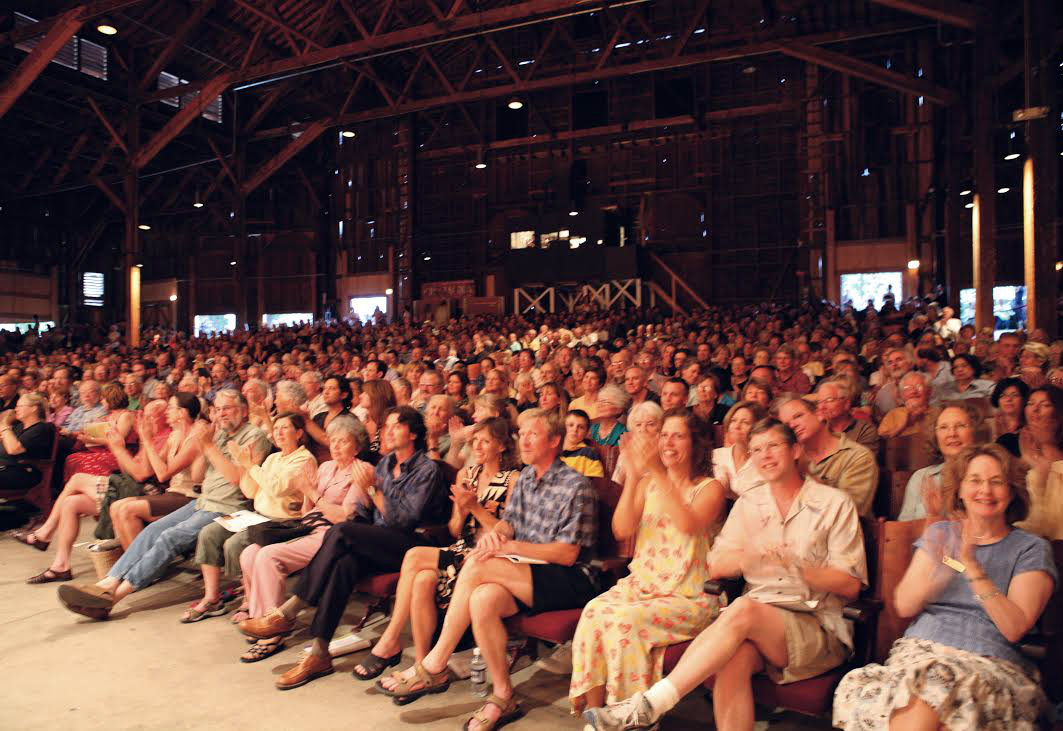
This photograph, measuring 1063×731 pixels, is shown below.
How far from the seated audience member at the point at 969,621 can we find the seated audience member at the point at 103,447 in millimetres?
4848

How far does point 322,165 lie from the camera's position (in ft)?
75.6

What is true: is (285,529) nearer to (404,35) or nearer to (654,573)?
(654,573)

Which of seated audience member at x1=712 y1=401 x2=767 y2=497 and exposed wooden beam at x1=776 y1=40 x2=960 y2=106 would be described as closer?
seated audience member at x1=712 y1=401 x2=767 y2=497

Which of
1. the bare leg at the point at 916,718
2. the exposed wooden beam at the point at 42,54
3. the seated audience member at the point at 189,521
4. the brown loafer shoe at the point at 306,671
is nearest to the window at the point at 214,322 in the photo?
the exposed wooden beam at the point at 42,54

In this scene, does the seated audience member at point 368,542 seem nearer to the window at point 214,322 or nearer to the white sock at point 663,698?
the white sock at point 663,698

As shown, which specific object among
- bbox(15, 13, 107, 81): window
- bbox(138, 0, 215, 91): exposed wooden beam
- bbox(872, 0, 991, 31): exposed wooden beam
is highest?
bbox(15, 13, 107, 81): window

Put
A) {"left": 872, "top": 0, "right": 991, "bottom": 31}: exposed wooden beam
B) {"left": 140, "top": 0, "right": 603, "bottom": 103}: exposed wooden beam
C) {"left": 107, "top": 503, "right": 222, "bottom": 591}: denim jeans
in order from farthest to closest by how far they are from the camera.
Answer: {"left": 140, "top": 0, "right": 603, "bottom": 103}: exposed wooden beam
{"left": 872, "top": 0, "right": 991, "bottom": 31}: exposed wooden beam
{"left": 107, "top": 503, "right": 222, "bottom": 591}: denim jeans

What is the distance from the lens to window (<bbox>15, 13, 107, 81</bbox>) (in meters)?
16.3

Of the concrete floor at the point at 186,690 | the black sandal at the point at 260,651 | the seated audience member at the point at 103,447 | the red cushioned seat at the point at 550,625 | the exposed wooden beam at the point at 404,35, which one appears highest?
the exposed wooden beam at the point at 404,35

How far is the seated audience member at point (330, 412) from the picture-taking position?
185 inches

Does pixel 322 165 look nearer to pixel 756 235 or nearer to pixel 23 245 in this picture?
pixel 23 245

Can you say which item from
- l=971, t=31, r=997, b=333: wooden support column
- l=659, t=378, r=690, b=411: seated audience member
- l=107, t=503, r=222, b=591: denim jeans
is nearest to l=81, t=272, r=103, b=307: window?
l=107, t=503, r=222, b=591: denim jeans

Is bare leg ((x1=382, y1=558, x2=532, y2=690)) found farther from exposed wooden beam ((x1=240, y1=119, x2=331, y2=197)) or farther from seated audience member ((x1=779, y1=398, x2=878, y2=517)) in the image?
exposed wooden beam ((x1=240, y1=119, x2=331, y2=197))

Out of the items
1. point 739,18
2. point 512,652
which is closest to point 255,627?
point 512,652
